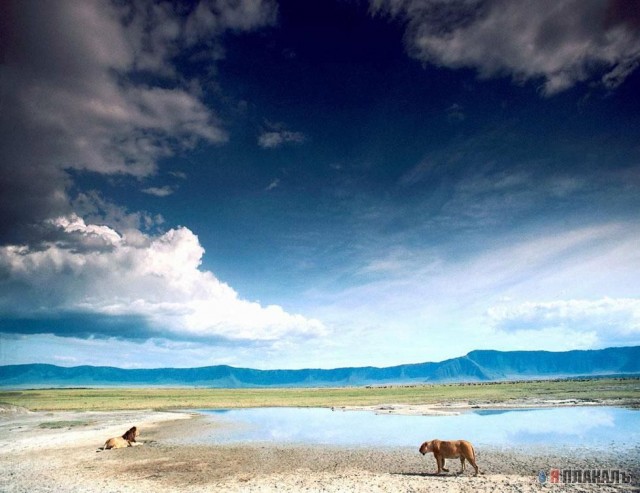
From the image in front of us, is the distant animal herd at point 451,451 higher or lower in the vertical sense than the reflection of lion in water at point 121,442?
higher

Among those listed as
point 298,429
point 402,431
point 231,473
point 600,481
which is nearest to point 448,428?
point 402,431

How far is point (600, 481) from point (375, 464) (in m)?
10.7

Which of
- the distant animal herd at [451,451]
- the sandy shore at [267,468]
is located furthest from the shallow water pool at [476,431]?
the distant animal herd at [451,451]

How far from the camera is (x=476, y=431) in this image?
111 feet

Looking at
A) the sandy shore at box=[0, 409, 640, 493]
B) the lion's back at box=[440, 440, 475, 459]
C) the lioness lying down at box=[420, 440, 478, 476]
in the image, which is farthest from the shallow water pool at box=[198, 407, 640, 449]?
the lion's back at box=[440, 440, 475, 459]

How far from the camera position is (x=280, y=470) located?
68.9ft

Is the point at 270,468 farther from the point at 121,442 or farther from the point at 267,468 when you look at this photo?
the point at 121,442

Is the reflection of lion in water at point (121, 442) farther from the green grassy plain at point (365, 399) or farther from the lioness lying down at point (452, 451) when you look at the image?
the green grassy plain at point (365, 399)

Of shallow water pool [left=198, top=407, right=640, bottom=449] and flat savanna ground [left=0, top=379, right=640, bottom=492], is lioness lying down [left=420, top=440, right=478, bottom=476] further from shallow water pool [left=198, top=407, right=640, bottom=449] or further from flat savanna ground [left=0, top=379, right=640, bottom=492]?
shallow water pool [left=198, top=407, right=640, bottom=449]

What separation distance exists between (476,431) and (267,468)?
21.3 metres

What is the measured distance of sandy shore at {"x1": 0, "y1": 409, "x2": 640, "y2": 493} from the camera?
1719 cm

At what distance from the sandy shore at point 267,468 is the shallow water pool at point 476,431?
12.7ft

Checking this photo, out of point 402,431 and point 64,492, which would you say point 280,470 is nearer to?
point 64,492

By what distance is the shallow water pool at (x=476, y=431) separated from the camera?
2828cm
